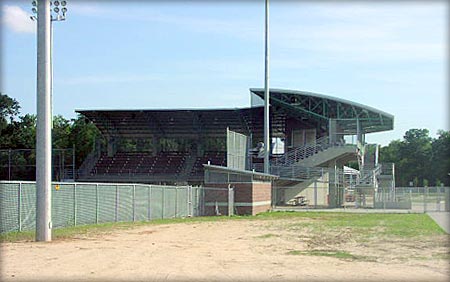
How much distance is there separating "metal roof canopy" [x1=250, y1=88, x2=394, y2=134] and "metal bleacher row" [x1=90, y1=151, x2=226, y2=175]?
11.1 metres

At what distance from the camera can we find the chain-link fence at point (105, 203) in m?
23.8

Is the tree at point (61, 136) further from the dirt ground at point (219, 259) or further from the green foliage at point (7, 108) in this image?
the dirt ground at point (219, 259)

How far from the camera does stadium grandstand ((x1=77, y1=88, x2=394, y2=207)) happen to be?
64.3 metres

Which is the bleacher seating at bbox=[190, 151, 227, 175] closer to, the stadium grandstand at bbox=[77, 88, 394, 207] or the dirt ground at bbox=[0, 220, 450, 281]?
the stadium grandstand at bbox=[77, 88, 394, 207]

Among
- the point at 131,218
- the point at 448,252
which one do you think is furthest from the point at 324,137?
the point at 448,252

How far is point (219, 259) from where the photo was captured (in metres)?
15.9

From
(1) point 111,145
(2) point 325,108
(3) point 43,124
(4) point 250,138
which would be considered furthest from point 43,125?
(1) point 111,145

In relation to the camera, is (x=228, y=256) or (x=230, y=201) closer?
(x=228, y=256)

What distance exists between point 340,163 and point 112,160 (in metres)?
27.6

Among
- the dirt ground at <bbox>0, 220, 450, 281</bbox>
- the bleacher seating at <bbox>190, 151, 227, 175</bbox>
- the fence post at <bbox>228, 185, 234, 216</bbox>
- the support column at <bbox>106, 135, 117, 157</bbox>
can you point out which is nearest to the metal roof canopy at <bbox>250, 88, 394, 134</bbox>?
the bleacher seating at <bbox>190, 151, 227, 175</bbox>

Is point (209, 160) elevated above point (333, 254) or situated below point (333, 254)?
above

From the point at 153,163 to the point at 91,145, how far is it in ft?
58.6

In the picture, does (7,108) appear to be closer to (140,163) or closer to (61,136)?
(61,136)

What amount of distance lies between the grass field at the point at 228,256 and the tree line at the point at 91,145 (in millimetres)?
61318
